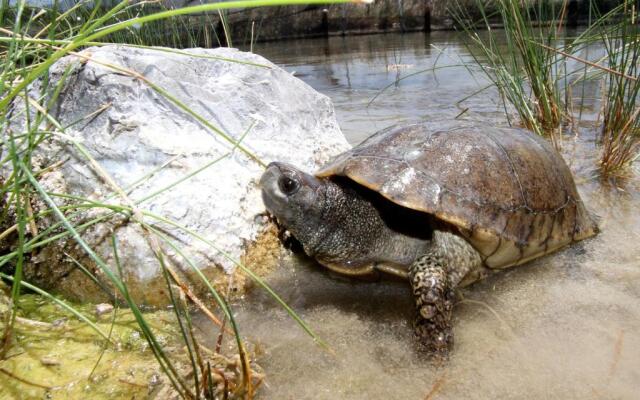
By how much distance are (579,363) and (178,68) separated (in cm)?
247

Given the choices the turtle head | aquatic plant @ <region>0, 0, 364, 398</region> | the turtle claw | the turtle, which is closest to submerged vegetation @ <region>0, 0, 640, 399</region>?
aquatic plant @ <region>0, 0, 364, 398</region>

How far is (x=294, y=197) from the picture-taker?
7.65 ft

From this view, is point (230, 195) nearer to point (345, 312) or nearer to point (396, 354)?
point (345, 312)

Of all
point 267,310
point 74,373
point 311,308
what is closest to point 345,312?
point 311,308

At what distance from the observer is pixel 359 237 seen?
8.07 ft

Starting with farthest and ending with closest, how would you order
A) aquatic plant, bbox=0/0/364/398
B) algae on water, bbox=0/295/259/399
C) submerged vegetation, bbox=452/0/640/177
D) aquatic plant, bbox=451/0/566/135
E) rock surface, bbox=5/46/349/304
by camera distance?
aquatic plant, bbox=451/0/566/135, submerged vegetation, bbox=452/0/640/177, rock surface, bbox=5/46/349/304, algae on water, bbox=0/295/259/399, aquatic plant, bbox=0/0/364/398

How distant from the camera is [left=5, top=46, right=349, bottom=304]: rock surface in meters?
2.24

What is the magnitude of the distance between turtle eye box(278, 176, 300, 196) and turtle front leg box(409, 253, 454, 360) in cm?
65

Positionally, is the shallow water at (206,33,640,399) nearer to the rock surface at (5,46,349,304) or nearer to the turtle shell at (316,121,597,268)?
the turtle shell at (316,121,597,268)

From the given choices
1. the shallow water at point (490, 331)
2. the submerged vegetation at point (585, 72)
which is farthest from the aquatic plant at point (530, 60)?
the shallow water at point (490, 331)

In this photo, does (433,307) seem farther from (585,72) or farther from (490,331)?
(585,72)

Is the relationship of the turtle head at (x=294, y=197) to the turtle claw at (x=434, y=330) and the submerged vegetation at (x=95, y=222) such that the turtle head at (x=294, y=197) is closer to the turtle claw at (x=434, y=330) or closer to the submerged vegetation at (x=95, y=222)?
the submerged vegetation at (x=95, y=222)

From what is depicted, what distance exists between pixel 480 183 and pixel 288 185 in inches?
37.1

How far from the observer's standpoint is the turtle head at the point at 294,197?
7.59ft
